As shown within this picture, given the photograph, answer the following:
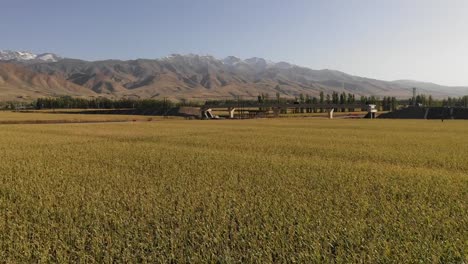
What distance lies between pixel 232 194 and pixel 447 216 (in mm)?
7612

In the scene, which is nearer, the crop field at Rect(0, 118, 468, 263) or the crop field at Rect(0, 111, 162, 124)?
the crop field at Rect(0, 118, 468, 263)

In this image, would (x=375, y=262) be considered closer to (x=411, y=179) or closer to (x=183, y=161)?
(x=411, y=179)

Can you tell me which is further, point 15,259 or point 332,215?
point 332,215

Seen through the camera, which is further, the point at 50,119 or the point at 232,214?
the point at 50,119

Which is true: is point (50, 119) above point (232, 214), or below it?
above

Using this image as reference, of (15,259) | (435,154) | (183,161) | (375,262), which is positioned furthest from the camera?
(435,154)

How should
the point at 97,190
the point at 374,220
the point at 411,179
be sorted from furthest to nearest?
1. the point at 411,179
2. the point at 97,190
3. the point at 374,220

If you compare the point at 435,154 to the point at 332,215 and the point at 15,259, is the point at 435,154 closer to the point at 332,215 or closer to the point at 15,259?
the point at 332,215

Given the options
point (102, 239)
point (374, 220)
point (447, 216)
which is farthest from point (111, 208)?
point (447, 216)

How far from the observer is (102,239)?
33.2 ft

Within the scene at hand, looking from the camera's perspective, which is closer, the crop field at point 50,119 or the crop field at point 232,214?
the crop field at point 232,214

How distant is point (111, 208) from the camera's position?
13227 mm

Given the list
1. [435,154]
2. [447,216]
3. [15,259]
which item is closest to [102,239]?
[15,259]

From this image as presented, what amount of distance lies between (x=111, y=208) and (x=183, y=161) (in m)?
12.5
